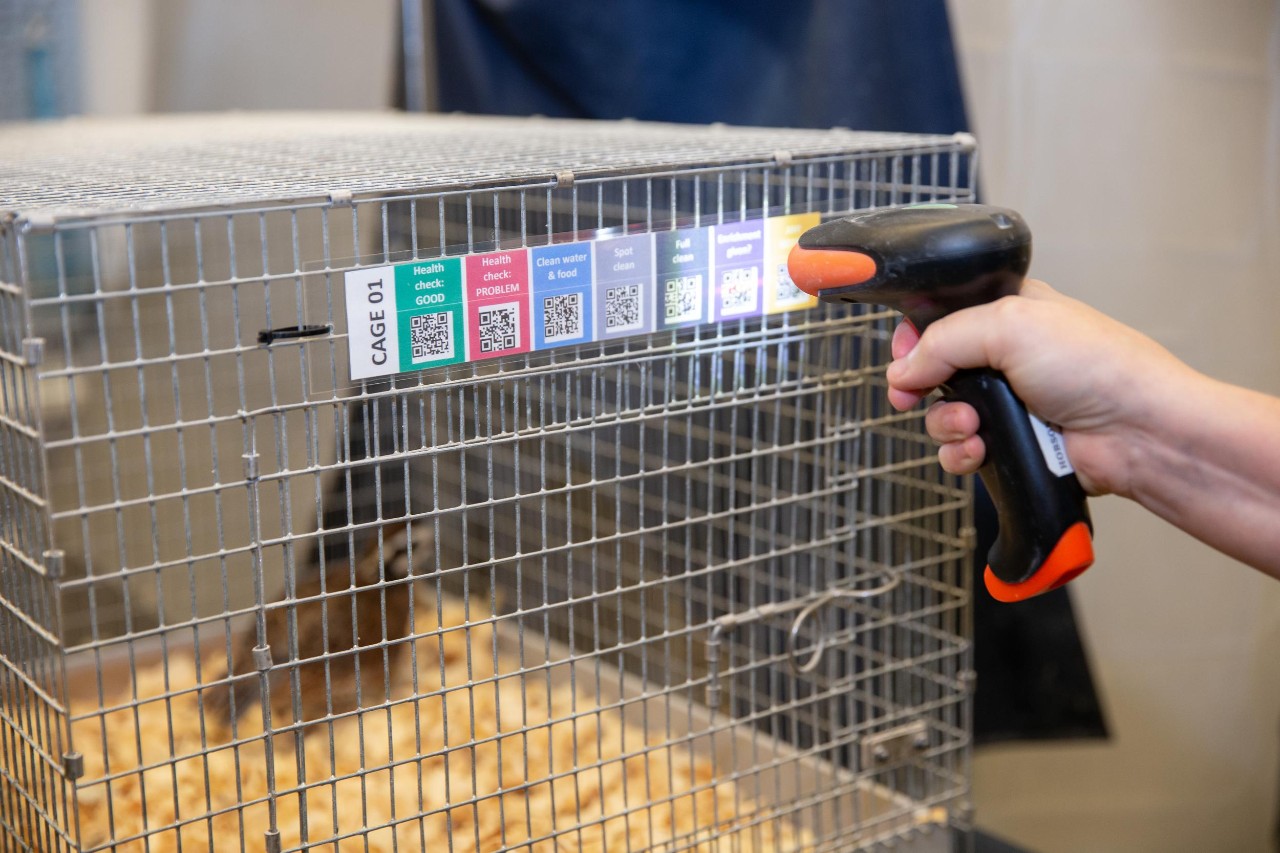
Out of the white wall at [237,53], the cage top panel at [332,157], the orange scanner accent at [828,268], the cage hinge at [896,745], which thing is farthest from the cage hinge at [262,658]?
the white wall at [237,53]

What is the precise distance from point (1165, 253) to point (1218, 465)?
78cm

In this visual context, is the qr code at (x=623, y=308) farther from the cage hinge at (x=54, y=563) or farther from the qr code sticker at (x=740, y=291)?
the cage hinge at (x=54, y=563)

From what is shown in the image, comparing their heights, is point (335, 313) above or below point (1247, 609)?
above

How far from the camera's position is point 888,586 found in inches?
36.4

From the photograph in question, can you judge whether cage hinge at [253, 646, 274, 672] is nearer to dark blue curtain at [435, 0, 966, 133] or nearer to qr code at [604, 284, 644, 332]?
qr code at [604, 284, 644, 332]

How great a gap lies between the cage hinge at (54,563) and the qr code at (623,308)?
0.33 meters

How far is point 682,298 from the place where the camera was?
796 mm

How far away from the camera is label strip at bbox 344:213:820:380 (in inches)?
26.8

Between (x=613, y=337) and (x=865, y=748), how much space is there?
0.41 metres

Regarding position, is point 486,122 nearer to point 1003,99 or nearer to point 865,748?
point 1003,99

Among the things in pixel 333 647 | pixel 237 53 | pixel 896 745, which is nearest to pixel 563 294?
pixel 896 745

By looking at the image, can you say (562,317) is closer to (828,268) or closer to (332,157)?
(828,268)

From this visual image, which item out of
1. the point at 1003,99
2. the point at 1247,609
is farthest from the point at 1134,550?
the point at 1003,99

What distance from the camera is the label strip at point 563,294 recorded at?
682 mm
